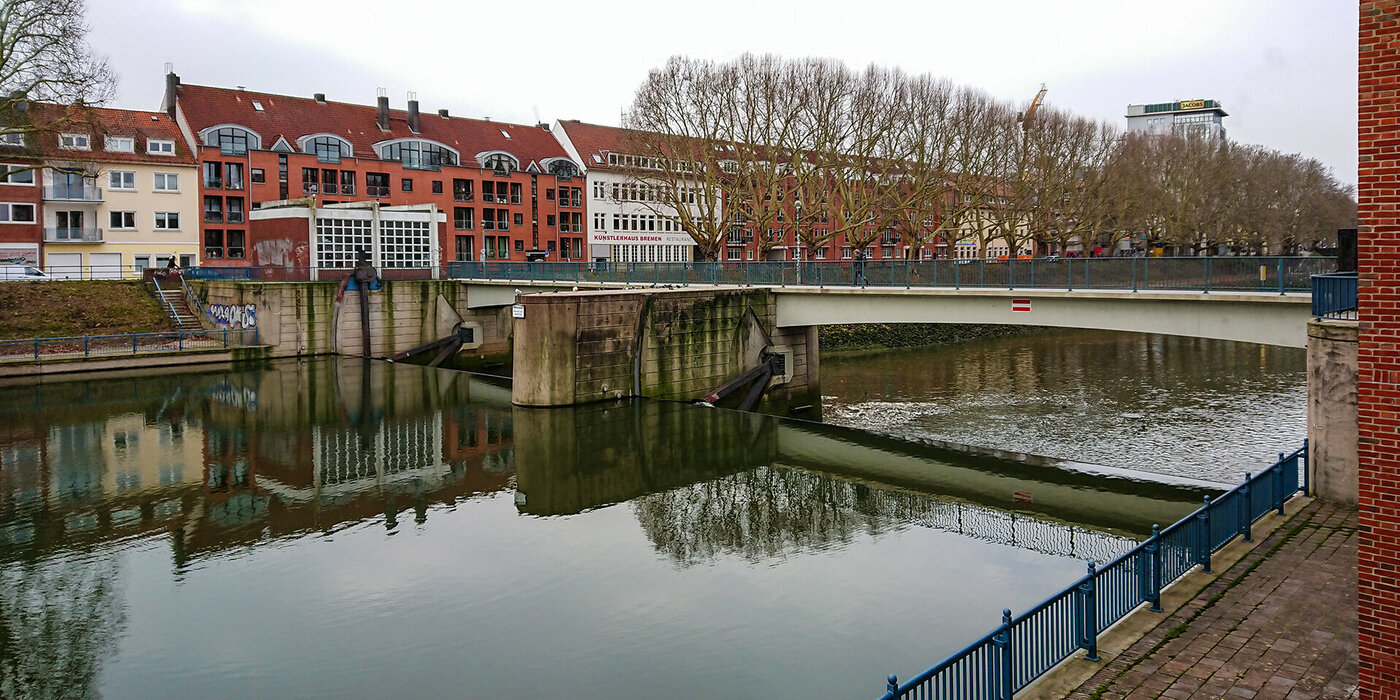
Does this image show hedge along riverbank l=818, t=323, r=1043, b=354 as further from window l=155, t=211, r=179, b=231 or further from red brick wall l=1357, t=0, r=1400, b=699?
red brick wall l=1357, t=0, r=1400, b=699

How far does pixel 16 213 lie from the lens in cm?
5731

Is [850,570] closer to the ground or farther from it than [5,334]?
closer to the ground

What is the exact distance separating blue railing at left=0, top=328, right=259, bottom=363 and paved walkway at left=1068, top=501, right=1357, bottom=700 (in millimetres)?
45855

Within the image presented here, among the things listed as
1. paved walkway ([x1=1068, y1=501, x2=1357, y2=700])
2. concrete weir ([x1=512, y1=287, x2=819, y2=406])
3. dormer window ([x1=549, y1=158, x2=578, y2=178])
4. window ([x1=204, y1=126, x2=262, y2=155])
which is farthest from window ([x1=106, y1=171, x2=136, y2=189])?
paved walkway ([x1=1068, y1=501, x2=1357, y2=700])

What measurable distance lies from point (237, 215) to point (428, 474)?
4494 centimetres

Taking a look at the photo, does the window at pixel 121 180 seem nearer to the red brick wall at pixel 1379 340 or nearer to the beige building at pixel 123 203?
the beige building at pixel 123 203

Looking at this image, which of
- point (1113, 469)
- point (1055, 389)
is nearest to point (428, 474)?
point (1113, 469)

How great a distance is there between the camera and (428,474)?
1086 inches

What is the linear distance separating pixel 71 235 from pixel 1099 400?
184 ft

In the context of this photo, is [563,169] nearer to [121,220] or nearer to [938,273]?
[121,220]

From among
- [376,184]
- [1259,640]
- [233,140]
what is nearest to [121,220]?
[233,140]

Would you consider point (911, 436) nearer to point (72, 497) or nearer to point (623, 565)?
point (623, 565)

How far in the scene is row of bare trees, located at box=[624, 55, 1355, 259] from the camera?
55.8 metres

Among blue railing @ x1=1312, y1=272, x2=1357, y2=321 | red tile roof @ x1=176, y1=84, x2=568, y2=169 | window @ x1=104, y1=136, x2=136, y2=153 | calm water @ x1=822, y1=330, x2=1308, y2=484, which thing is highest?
red tile roof @ x1=176, y1=84, x2=568, y2=169
